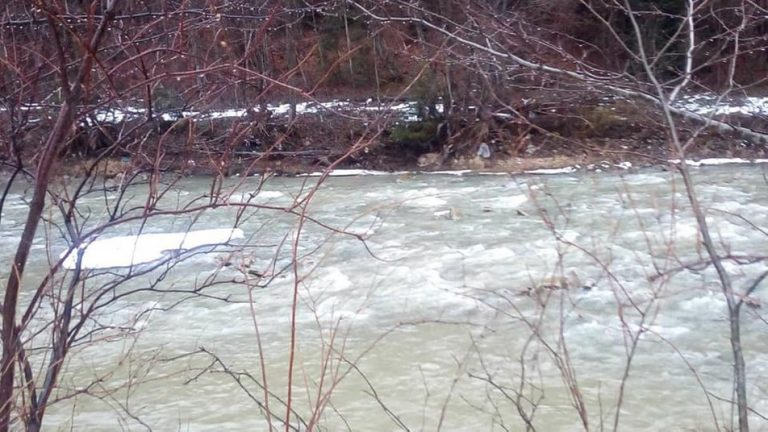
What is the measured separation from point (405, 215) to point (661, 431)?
7031mm

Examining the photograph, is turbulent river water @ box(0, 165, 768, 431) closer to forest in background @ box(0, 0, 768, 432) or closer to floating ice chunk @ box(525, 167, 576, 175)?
forest in background @ box(0, 0, 768, 432)

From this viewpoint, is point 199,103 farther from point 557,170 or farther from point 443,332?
point 557,170

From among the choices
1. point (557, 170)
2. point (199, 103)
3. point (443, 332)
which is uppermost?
point (199, 103)

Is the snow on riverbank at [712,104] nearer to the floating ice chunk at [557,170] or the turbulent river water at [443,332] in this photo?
the turbulent river water at [443,332]

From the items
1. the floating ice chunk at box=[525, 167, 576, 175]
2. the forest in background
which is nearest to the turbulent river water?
the forest in background

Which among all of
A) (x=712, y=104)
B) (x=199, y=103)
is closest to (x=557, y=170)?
(x=712, y=104)

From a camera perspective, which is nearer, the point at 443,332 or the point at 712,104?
the point at 712,104

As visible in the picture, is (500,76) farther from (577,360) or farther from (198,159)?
(577,360)

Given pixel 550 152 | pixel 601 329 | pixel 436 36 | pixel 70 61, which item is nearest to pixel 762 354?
pixel 601 329

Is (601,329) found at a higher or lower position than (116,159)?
lower

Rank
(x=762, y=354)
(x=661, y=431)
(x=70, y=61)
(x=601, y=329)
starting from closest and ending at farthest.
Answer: (x=70, y=61)
(x=661, y=431)
(x=762, y=354)
(x=601, y=329)

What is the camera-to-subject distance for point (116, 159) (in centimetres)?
333

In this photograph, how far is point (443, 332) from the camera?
7387mm

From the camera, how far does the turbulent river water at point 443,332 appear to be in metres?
5.48
